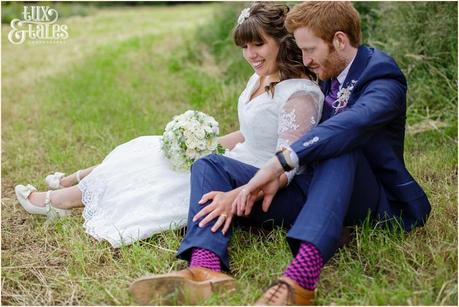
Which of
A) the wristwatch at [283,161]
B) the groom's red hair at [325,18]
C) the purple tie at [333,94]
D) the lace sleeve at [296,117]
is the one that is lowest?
the wristwatch at [283,161]

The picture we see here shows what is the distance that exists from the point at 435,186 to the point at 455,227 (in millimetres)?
806

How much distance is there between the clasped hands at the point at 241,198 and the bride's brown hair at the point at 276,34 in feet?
2.05

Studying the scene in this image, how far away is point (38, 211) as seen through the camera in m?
4.02

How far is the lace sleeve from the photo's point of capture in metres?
3.13

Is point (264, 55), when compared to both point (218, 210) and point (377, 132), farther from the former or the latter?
point (218, 210)

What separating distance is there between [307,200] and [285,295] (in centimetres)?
43

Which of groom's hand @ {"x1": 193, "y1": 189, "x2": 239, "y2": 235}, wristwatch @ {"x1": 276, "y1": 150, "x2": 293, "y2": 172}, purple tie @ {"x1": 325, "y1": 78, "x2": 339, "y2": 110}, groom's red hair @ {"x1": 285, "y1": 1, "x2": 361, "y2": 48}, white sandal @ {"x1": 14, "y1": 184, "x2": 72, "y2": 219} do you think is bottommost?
white sandal @ {"x1": 14, "y1": 184, "x2": 72, "y2": 219}

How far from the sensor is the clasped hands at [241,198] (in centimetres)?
289

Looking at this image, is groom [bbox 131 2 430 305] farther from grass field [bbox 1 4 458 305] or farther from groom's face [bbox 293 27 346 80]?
grass field [bbox 1 4 458 305]

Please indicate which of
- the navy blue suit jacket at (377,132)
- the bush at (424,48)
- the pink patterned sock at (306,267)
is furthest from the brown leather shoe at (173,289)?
the bush at (424,48)

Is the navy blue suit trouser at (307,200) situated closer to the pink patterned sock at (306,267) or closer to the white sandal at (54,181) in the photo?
the pink patterned sock at (306,267)

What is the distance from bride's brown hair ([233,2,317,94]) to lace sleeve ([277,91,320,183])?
0.59ft

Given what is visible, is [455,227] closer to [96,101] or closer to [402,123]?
[402,123]

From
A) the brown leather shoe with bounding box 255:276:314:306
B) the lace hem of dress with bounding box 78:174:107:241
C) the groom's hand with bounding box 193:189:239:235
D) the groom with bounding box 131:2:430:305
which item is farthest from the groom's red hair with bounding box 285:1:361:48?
the lace hem of dress with bounding box 78:174:107:241
